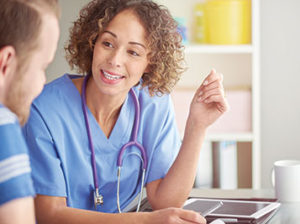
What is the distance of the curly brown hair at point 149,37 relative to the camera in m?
1.51

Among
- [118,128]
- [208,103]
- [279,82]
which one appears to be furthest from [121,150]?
[279,82]

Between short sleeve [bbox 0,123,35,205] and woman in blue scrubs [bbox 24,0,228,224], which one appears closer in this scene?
short sleeve [bbox 0,123,35,205]

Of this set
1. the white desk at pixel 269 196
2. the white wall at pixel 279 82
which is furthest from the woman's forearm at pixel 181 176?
the white wall at pixel 279 82

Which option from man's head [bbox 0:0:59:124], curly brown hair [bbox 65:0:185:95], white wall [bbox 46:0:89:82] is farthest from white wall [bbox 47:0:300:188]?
man's head [bbox 0:0:59:124]

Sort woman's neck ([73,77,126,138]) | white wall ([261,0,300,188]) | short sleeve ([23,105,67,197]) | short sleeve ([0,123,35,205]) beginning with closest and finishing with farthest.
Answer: short sleeve ([0,123,35,205])
short sleeve ([23,105,67,197])
woman's neck ([73,77,126,138])
white wall ([261,0,300,188])

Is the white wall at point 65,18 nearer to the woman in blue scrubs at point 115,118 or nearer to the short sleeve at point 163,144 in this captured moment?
the woman in blue scrubs at point 115,118

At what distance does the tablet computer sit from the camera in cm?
136

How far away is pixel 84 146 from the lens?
1.50 meters

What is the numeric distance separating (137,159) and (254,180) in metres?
1.43

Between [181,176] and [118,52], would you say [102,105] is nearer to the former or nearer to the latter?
[118,52]

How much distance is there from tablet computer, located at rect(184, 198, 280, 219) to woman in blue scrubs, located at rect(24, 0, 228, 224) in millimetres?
77

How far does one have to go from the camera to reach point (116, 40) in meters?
1.47

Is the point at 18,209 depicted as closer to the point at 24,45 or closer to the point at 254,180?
the point at 24,45

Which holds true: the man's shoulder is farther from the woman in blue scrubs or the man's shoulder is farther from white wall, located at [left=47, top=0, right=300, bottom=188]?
white wall, located at [left=47, top=0, right=300, bottom=188]
